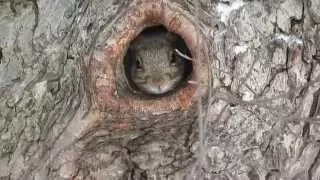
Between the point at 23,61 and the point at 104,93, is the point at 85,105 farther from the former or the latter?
the point at 23,61

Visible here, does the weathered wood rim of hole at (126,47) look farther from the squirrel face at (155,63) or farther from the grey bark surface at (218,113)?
the squirrel face at (155,63)

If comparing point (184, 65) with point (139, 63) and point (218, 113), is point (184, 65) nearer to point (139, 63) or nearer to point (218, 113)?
point (139, 63)

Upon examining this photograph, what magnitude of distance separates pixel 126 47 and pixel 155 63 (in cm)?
46

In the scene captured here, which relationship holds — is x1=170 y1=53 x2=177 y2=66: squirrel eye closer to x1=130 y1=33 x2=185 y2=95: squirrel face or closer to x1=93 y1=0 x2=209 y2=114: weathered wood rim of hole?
x1=130 y1=33 x2=185 y2=95: squirrel face

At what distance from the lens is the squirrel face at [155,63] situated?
2410 mm

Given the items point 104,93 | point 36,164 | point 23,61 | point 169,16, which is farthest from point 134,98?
point 23,61

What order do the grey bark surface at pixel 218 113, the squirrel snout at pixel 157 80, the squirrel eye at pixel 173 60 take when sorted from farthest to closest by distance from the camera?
the squirrel eye at pixel 173 60 → the squirrel snout at pixel 157 80 → the grey bark surface at pixel 218 113

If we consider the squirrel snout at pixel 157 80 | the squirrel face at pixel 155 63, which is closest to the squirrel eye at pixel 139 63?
the squirrel face at pixel 155 63

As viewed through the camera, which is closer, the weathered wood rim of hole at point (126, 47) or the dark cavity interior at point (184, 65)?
the weathered wood rim of hole at point (126, 47)

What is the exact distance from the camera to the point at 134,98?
83.9 inches

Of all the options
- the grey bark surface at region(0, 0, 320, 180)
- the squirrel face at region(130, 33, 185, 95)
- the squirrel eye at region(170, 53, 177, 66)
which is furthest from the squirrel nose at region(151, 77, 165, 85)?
the grey bark surface at region(0, 0, 320, 180)

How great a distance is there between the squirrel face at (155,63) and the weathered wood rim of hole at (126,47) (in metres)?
0.27

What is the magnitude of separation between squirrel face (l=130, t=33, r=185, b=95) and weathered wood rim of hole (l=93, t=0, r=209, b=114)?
27 centimetres

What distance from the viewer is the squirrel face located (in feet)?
7.91
